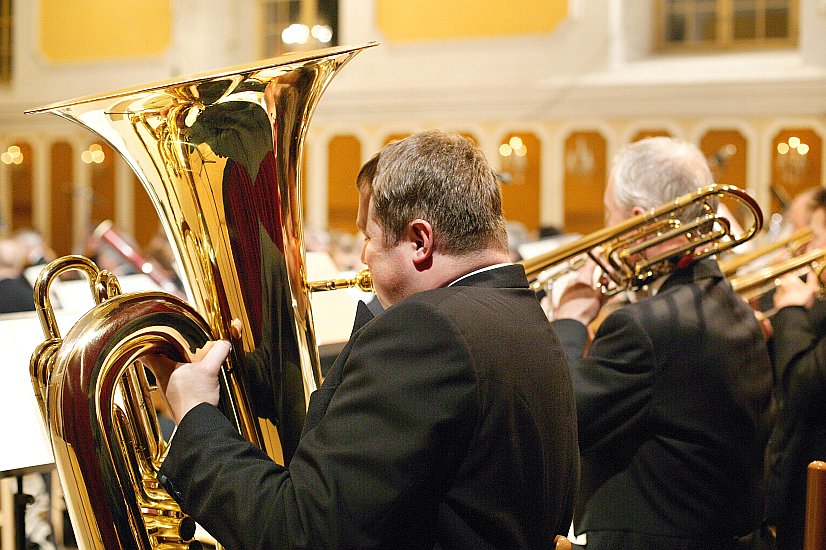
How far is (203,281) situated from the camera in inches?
66.7

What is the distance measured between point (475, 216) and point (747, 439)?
3.81ft

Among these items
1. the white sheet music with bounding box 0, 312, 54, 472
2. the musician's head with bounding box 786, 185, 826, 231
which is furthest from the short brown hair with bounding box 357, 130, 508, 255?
the musician's head with bounding box 786, 185, 826, 231

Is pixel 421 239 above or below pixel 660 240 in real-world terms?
above

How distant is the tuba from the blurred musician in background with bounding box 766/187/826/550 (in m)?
1.67

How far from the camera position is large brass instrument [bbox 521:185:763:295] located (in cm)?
237

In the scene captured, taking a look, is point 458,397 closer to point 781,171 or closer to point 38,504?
point 38,504

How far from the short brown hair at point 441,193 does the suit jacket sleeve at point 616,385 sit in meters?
0.73

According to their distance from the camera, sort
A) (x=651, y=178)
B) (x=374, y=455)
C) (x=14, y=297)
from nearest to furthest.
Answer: (x=374, y=455), (x=651, y=178), (x=14, y=297)

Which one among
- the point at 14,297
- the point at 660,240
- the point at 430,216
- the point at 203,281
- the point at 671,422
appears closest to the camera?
the point at 430,216

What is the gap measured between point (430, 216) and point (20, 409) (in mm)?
1137

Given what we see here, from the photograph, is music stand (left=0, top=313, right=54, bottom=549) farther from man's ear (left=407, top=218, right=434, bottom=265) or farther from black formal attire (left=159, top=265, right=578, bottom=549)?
man's ear (left=407, top=218, right=434, bottom=265)

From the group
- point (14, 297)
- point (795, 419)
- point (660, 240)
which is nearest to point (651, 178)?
point (660, 240)

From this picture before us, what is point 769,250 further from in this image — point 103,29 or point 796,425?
point 103,29

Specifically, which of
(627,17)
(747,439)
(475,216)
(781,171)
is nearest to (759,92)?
(781,171)
